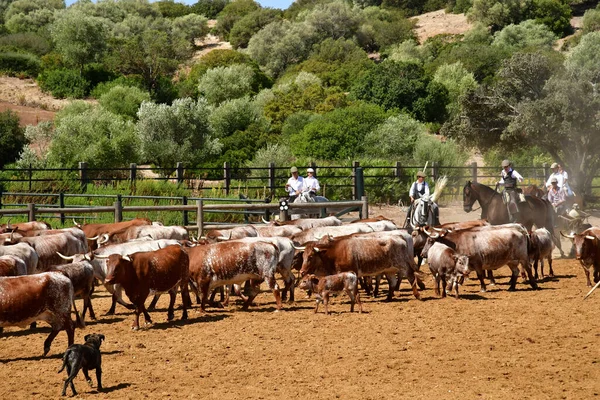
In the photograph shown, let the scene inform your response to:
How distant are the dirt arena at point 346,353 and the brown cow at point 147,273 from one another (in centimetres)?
47

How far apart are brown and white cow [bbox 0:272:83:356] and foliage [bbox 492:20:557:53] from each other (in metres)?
82.7

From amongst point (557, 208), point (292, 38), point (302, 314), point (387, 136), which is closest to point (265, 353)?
point (302, 314)

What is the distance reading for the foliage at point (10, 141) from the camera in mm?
50844

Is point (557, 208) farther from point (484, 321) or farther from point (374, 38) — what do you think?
point (374, 38)

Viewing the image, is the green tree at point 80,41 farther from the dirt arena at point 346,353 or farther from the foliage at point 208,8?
the foliage at point 208,8

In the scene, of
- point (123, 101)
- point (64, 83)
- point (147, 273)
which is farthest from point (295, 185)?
point (64, 83)

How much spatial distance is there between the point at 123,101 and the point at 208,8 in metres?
84.5

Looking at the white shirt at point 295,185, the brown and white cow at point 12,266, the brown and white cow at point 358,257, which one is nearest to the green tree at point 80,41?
the white shirt at point 295,185

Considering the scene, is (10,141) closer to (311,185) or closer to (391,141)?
(391,141)

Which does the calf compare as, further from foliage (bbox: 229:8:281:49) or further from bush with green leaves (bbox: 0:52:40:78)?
foliage (bbox: 229:8:281:49)

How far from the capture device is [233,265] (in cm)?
1410

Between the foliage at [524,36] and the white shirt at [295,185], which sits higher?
the foliage at [524,36]

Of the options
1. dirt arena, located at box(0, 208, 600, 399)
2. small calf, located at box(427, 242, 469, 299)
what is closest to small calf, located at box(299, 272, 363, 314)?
dirt arena, located at box(0, 208, 600, 399)

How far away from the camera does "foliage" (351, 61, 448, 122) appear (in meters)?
64.8
